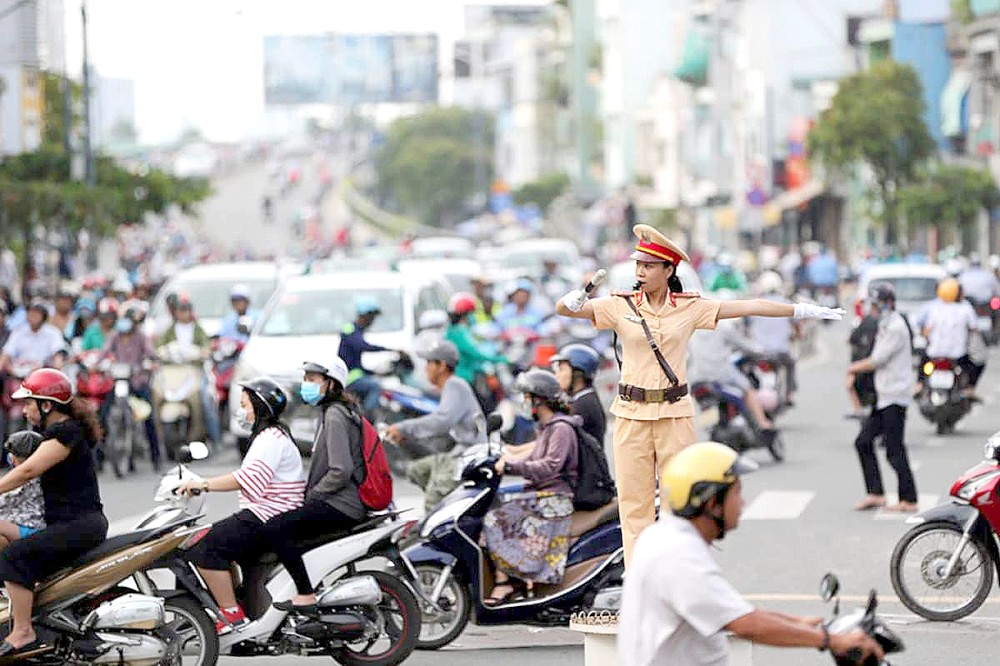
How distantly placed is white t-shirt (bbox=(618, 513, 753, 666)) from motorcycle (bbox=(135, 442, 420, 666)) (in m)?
4.04

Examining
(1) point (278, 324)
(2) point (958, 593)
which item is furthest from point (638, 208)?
(2) point (958, 593)

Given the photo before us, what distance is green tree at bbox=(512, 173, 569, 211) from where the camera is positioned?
11806cm

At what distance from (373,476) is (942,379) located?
1303cm

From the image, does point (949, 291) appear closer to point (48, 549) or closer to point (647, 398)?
point (647, 398)

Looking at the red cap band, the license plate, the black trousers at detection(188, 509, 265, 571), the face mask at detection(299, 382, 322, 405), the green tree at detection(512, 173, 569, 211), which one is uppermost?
the red cap band

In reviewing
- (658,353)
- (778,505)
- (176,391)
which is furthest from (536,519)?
(176,391)

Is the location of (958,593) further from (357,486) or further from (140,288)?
(140,288)

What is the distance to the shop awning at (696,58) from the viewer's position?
8669 centimetres

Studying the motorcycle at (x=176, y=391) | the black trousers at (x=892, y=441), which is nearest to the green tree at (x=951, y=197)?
the motorcycle at (x=176, y=391)

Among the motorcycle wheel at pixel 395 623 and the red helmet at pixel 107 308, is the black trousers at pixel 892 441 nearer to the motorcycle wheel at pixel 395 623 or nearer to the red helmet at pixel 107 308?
the motorcycle wheel at pixel 395 623

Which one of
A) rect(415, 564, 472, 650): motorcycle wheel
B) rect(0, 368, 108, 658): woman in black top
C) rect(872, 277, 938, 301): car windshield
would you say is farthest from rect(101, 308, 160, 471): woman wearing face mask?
rect(872, 277, 938, 301): car windshield

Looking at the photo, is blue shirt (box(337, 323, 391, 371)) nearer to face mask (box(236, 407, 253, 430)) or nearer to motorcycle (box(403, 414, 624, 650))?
motorcycle (box(403, 414, 624, 650))

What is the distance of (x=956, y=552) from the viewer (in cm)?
1109

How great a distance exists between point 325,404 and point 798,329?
23.5m
